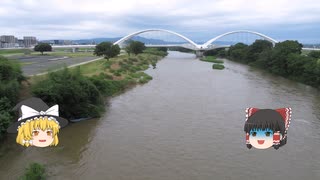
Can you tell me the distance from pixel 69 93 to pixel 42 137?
47.9ft

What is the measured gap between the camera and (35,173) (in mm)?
11930

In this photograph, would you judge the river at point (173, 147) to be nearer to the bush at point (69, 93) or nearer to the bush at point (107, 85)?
the bush at point (69, 93)

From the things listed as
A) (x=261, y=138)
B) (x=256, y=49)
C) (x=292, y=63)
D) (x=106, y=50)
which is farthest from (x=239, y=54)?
(x=261, y=138)

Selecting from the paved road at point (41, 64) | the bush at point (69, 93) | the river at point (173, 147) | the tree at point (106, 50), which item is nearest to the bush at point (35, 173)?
the river at point (173, 147)

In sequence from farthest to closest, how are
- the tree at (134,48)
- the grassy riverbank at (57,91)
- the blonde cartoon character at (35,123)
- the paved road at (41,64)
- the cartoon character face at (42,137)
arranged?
the tree at (134,48), the paved road at (41,64), the grassy riverbank at (57,91), the cartoon character face at (42,137), the blonde cartoon character at (35,123)

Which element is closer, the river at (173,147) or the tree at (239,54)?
the river at (173,147)

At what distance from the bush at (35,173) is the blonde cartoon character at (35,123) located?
7249 millimetres

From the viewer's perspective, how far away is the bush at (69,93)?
61.1 feet

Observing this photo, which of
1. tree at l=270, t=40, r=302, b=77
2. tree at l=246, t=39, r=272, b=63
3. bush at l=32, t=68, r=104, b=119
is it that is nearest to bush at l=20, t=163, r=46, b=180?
bush at l=32, t=68, r=104, b=119

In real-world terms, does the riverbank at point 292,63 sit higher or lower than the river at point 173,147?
higher

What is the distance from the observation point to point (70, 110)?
20.0 meters

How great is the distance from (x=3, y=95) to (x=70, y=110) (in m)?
4.03

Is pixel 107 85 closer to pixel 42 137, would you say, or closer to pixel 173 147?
pixel 173 147

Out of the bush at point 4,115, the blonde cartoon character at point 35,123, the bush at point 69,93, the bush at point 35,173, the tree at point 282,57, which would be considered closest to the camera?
the blonde cartoon character at point 35,123
